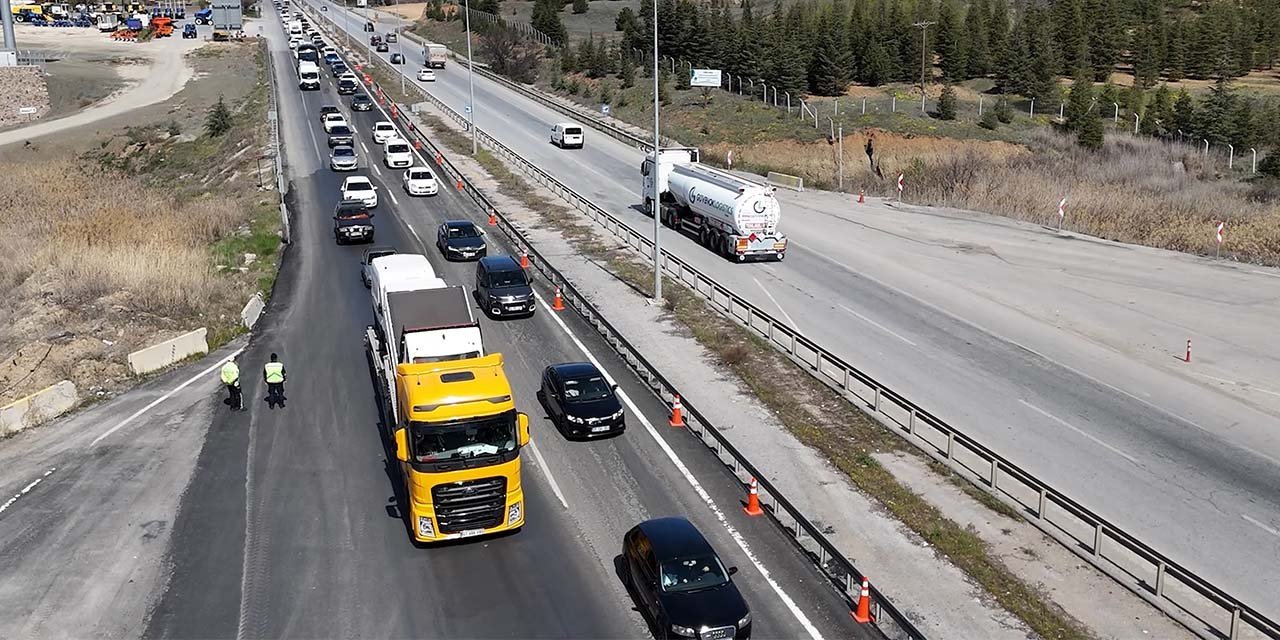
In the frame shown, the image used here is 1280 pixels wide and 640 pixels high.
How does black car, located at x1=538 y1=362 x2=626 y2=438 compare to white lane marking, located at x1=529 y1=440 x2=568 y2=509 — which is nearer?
white lane marking, located at x1=529 y1=440 x2=568 y2=509

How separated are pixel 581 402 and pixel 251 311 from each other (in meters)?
16.4

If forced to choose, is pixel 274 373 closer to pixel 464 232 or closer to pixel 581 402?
pixel 581 402

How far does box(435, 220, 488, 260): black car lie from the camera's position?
141 ft

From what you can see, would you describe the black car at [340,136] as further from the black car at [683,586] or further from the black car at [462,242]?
the black car at [683,586]

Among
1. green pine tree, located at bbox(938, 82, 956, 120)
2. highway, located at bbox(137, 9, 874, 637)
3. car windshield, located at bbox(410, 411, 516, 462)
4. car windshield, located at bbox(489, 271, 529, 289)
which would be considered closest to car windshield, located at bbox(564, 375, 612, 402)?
highway, located at bbox(137, 9, 874, 637)

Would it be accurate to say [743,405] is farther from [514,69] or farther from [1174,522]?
[514,69]

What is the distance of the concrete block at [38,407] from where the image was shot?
2669cm

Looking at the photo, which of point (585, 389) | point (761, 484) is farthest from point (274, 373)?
point (761, 484)

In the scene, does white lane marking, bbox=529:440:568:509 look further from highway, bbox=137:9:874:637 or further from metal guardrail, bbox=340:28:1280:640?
metal guardrail, bbox=340:28:1280:640

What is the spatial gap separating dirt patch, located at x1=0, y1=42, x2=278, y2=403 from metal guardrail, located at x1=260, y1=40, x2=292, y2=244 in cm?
94

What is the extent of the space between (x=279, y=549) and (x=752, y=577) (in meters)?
9.23

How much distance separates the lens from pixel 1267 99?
85.4 m

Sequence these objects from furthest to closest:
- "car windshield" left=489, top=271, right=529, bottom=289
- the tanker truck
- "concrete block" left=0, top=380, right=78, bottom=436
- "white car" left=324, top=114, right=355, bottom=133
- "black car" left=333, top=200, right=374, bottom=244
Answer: "white car" left=324, top=114, right=355, bottom=133, "black car" left=333, top=200, right=374, bottom=244, the tanker truck, "car windshield" left=489, top=271, right=529, bottom=289, "concrete block" left=0, top=380, right=78, bottom=436

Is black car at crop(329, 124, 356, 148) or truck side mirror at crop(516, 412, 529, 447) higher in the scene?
black car at crop(329, 124, 356, 148)
